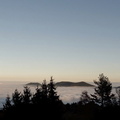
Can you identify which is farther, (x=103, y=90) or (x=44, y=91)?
(x=103, y=90)

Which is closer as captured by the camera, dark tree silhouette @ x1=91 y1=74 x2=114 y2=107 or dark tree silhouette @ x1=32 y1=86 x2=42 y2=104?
dark tree silhouette @ x1=32 y1=86 x2=42 y2=104

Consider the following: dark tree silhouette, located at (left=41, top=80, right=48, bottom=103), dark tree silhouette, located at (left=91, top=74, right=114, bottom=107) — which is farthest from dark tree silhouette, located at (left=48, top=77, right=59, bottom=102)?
dark tree silhouette, located at (left=91, top=74, right=114, bottom=107)

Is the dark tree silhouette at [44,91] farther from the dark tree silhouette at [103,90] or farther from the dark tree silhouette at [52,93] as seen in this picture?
the dark tree silhouette at [103,90]

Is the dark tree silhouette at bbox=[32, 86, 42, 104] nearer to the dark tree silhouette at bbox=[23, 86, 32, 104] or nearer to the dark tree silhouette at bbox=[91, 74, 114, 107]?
the dark tree silhouette at bbox=[23, 86, 32, 104]

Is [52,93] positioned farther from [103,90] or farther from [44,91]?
[103,90]

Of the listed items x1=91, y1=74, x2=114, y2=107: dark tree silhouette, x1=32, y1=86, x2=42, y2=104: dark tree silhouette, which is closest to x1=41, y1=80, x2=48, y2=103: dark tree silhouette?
x1=32, y1=86, x2=42, y2=104: dark tree silhouette

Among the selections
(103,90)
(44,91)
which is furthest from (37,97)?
(103,90)

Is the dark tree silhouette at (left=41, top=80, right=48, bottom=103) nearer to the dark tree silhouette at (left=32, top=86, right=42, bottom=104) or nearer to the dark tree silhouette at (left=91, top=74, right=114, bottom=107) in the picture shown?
the dark tree silhouette at (left=32, top=86, right=42, bottom=104)

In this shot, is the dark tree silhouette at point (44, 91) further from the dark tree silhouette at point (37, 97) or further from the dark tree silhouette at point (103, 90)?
the dark tree silhouette at point (103, 90)

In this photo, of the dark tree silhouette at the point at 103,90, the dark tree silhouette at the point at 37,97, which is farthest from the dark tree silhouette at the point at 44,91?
the dark tree silhouette at the point at 103,90

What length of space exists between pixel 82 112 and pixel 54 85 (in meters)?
20.4

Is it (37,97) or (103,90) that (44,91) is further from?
(103,90)

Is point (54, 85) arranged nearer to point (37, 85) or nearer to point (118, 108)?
point (37, 85)

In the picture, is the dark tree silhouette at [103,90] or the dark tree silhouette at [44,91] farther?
the dark tree silhouette at [103,90]
